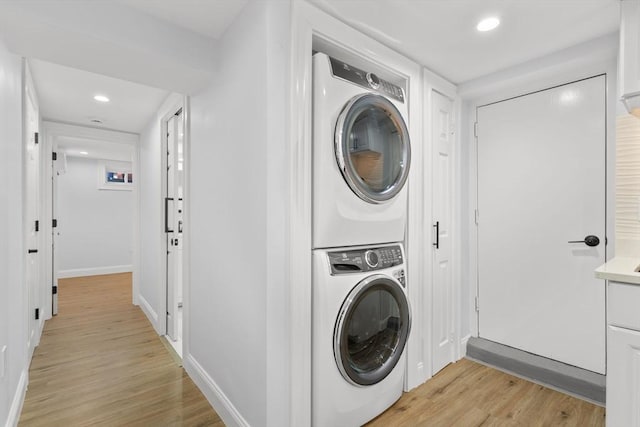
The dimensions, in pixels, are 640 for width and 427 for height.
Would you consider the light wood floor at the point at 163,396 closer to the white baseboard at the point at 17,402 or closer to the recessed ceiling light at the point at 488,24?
the white baseboard at the point at 17,402

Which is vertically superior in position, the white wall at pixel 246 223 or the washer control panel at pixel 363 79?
the washer control panel at pixel 363 79

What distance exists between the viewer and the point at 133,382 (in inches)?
88.7

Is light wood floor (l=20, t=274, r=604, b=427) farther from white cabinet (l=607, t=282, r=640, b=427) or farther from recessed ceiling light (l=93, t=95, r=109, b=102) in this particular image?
recessed ceiling light (l=93, t=95, r=109, b=102)

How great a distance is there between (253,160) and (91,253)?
613 cm

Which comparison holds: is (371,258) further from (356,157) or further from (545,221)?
(545,221)

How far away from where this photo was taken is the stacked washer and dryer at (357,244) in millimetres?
1498

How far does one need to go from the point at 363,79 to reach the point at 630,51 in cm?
128

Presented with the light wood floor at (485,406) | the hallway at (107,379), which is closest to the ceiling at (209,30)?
the hallway at (107,379)

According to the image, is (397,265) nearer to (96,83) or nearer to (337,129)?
(337,129)

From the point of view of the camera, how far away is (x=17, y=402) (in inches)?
72.5

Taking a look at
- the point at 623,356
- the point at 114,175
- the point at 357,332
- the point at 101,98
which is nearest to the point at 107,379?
the point at 357,332

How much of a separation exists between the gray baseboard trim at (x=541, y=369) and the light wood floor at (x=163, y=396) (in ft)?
0.23

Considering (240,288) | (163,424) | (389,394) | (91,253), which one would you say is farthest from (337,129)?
(91,253)

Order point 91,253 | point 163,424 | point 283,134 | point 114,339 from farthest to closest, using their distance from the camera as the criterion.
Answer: point 91,253, point 114,339, point 163,424, point 283,134
